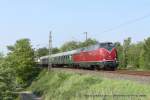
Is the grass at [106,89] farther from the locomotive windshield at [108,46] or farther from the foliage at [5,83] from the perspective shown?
the foliage at [5,83]

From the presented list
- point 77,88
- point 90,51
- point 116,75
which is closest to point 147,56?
point 90,51

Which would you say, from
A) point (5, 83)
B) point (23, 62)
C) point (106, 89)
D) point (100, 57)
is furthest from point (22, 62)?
point (106, 89)

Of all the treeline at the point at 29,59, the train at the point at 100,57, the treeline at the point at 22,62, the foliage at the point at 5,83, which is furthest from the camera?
the treeline at the point at 22,62

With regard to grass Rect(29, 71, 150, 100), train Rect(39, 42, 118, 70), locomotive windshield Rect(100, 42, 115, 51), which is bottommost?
grass Rect(29, 71, 150, 100)

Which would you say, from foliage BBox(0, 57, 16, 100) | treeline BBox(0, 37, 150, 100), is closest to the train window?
foliage BBox(0, 57, 16, 100)

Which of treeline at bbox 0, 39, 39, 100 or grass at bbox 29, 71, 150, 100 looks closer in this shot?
grass at bbox 29, 71, 150, 100

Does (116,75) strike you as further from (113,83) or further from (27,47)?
(27,47)

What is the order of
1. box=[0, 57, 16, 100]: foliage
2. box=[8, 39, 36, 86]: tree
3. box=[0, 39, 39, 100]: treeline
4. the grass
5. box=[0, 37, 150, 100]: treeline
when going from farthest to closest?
1. box=[8, 39, 36, 86]: tree
2. box=[0, 39, 39, 100]: treeline
3. box=[0, 37, 150, 100]: treeline
4. box=[0, 57, 16, 100]: foliage
5. the grass

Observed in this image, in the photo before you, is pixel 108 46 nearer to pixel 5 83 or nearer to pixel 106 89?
pixel 5 83

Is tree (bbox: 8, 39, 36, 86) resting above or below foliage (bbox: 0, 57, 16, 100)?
above

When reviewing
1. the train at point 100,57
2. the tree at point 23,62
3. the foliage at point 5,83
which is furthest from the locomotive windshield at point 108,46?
the tree at point 23,62

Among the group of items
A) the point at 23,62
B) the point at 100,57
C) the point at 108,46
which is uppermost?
the point at 23,62

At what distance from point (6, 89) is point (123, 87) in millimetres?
23935

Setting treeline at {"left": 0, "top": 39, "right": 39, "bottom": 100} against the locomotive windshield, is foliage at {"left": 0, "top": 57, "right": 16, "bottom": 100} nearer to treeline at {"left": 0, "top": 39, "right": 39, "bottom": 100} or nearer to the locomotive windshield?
the locomotive windshield
